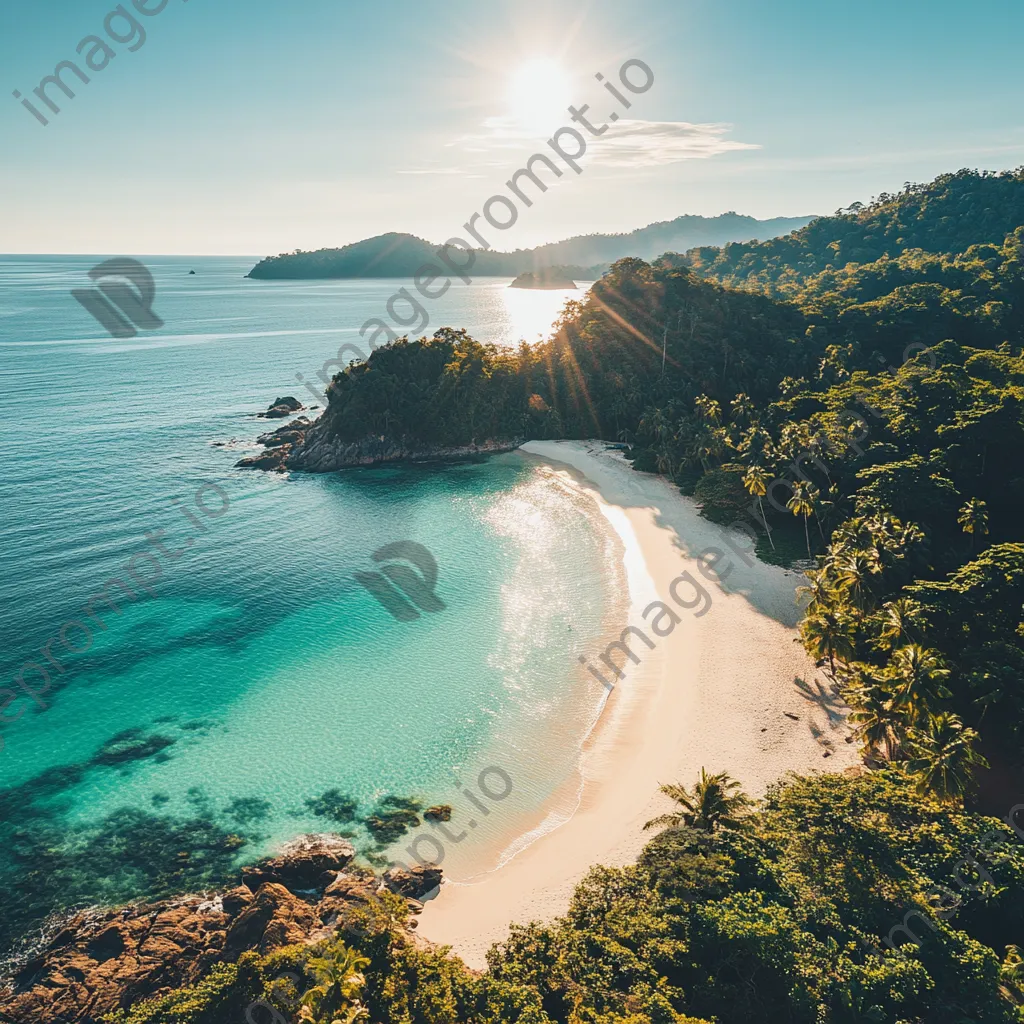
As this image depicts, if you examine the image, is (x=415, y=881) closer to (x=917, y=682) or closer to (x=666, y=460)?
(x=917, y=682)

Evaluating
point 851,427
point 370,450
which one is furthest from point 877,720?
point 370,450

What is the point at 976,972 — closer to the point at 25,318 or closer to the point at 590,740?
the point at 590,740

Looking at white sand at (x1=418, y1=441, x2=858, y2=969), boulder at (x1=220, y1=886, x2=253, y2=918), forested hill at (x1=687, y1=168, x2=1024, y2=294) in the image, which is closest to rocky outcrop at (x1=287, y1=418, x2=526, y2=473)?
white sand at (x1=418, y1=441, x2=858, y2=969)

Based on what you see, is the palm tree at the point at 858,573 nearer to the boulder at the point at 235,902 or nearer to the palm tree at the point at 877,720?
the palm tree at the point at 877,720

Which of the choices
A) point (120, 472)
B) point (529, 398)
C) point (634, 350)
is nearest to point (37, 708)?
point (120, 472)

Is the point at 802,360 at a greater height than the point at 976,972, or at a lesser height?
greater
